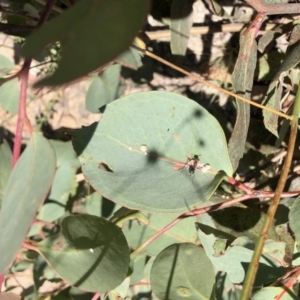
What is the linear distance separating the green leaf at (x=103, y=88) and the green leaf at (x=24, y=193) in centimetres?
81

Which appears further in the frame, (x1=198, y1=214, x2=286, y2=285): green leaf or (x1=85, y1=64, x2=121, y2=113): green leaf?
(x1=85, y1=64, x2=121, y2=113): green leaf

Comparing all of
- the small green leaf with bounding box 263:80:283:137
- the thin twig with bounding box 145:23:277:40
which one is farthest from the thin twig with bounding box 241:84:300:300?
the thin twig with bounding box 145:23:277:40

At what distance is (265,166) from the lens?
167 cm

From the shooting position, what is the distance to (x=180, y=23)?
1360 millimetres

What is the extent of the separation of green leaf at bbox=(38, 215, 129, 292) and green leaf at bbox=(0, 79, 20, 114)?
0.63m

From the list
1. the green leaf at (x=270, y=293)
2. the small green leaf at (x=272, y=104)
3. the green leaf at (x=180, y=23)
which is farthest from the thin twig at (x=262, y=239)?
the green leaf at (x=180, y=23)

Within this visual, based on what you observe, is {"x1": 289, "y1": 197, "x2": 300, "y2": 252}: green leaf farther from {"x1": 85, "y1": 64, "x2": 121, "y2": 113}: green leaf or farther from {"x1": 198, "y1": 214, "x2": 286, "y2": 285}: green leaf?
{"x1": 85, "y1": 64, "x2": 121, "y2": 113}: green leaf

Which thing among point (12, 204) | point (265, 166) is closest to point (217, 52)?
point (265, 166)

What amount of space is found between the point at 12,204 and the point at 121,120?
292 mm

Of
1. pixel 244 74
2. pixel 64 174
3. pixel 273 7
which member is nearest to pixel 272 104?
pixel 244 74

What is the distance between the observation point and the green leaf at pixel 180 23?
1.30 metres

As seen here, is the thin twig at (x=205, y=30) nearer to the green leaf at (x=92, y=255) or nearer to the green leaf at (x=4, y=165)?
the green leaf at (x=4, y=165)

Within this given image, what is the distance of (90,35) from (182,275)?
0.70 metres

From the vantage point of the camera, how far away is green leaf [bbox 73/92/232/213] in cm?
102
